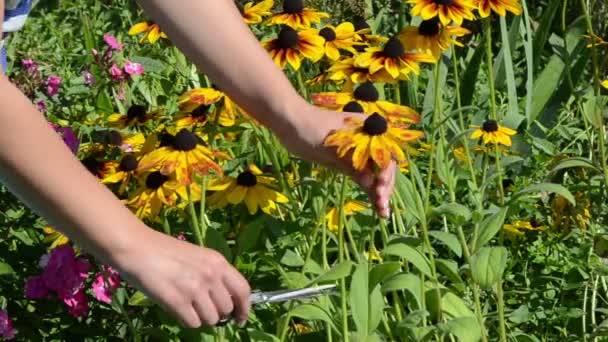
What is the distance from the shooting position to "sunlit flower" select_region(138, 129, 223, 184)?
1.85 m

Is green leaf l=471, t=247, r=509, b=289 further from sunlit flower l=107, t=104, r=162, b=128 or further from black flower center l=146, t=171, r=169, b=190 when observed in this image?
sunlit flower l=107, t=104, r=162, b=128

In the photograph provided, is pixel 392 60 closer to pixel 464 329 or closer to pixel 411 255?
pixel 411 255

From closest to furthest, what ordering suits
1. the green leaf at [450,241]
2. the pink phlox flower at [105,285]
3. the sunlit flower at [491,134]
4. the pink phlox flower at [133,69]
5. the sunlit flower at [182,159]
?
1. the sunlit flower at [182,159]
2. the green leaf at [450,241]
3. the pink phlox flower at [105,285]
4. the sunlit flower at [491,134]
5. the pink phlox flower at [133,69]

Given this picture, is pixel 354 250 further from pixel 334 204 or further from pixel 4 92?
pixel 4 92

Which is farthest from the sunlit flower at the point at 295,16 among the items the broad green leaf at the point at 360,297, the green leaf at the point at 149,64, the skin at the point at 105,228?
the skin at the point at 105,228

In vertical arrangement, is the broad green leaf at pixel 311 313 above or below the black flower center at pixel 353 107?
below

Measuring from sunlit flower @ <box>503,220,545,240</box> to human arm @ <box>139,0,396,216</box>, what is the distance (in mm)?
806

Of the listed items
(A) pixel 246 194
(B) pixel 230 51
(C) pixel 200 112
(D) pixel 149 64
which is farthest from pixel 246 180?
(D) pixel 149 64

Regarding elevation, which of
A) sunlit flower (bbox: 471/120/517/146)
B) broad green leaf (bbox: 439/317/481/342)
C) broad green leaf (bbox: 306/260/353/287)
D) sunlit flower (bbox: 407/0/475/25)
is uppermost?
sunlit flower (bbox: 407/0/475/25)

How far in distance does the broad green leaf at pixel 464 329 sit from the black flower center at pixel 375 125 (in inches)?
12.9

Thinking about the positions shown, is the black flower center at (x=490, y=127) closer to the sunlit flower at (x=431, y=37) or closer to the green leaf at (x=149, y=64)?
the sunlit flower at (x=431, y=37)

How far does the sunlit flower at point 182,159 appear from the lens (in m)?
1.85

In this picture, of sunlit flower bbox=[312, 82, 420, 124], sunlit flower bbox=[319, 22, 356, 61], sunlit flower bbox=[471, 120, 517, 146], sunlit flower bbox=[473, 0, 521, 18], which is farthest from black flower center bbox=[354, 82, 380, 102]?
sunlit flower bbox=[471, 120, 517, 146]

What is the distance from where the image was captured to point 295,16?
85.9 inches
